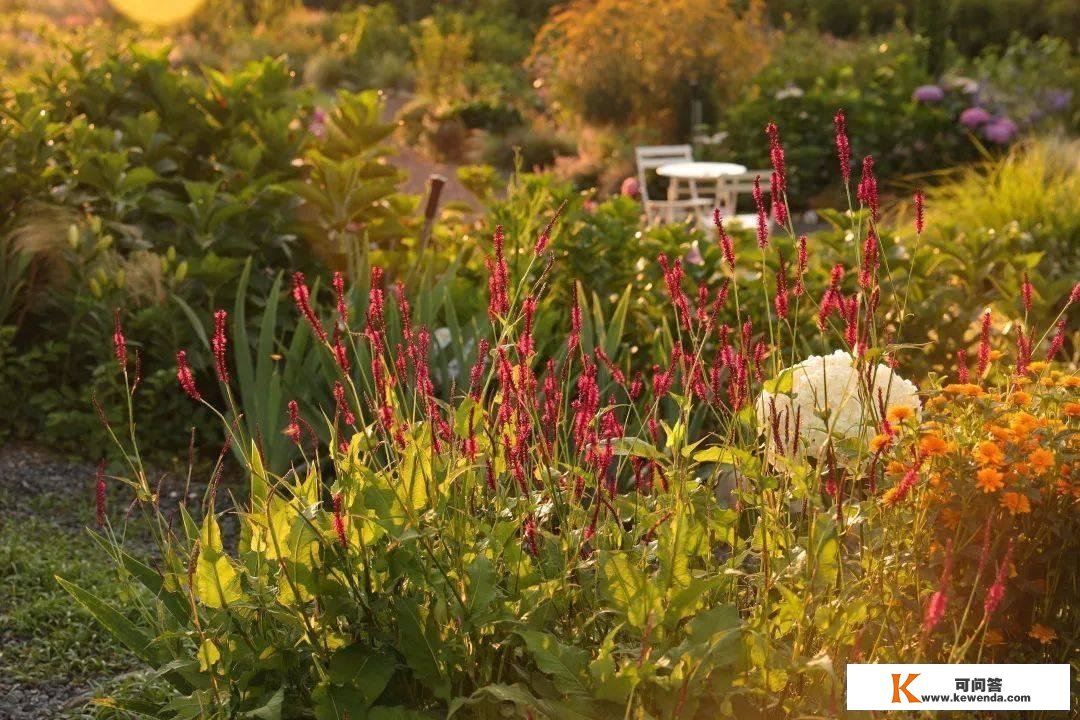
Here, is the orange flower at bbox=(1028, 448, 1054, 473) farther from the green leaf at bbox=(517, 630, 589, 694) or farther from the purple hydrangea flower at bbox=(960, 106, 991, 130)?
the purple hydrangea flower at bbox=(960, 106, 991, 130)

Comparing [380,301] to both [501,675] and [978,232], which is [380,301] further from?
[978,232]

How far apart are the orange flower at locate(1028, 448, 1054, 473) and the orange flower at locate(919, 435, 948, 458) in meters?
0.13

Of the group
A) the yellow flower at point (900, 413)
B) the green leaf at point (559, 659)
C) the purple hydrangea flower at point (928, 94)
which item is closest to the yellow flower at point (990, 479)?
the yellow flower at point (900, 413)

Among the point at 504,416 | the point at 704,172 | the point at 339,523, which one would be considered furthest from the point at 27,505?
the point at 704,172

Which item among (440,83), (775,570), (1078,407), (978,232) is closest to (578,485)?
(775,570)

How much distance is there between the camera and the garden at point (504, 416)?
2066 millimetres

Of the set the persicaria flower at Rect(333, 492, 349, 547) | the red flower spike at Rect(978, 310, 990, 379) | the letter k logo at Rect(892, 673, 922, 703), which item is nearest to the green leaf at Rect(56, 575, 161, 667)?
the persicaria flower at Rect(333, 492, 349, 547)

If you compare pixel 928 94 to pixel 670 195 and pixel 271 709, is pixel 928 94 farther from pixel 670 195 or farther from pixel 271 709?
pixel 271 709

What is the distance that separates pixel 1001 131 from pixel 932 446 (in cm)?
929

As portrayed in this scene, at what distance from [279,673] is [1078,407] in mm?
1355

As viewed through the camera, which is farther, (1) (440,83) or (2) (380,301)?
(1) (440,83)

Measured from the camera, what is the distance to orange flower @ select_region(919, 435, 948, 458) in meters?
2.01

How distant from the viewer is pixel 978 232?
4789 mm

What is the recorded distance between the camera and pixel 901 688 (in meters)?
1.97
